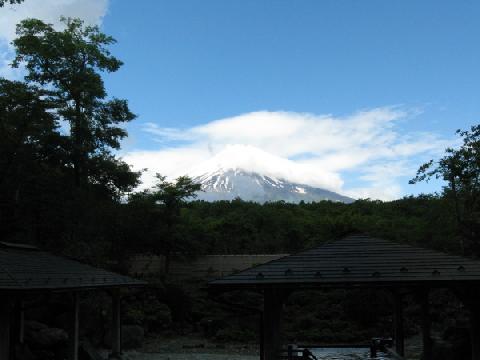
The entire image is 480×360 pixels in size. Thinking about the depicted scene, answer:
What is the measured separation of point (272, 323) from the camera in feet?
30.6

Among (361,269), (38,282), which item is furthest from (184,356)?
(361,269)

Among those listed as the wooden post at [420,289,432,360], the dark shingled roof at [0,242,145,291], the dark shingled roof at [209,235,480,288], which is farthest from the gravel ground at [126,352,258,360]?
the dark shingled roof at [209,235,480,288]

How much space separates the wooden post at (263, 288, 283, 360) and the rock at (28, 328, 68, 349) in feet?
Answer: 24.3

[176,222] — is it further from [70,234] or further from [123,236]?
[70,234]

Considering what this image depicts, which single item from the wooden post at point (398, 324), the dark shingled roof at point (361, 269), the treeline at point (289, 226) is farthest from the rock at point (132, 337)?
the dark shingled roof at point (361, 269)

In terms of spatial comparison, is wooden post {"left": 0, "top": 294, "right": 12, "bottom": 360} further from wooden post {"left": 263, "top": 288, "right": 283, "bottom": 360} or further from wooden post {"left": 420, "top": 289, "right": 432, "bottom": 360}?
wooden post {"left": 420, "top": 289, "right": 432, "bottom": 360}

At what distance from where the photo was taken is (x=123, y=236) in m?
24.4

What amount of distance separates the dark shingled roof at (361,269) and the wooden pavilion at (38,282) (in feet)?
11.0

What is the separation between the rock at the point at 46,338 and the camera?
45.5 feet

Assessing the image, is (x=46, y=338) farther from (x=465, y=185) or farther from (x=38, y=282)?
(x=465, y=185)

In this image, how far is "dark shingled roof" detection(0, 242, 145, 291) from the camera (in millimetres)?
9453

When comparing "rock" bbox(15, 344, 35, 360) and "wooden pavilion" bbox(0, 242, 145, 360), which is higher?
"wooden pavilion" bbox(0, 242, 145, 360)

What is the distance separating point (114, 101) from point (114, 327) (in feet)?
31.4

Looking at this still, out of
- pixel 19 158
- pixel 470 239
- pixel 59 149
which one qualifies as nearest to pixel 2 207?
pixel 19 158
